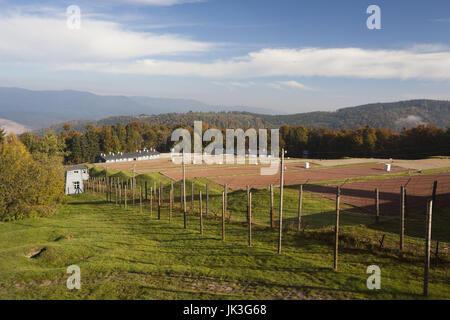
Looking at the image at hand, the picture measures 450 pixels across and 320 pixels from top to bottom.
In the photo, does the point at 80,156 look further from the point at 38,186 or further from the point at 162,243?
the point at 162,243

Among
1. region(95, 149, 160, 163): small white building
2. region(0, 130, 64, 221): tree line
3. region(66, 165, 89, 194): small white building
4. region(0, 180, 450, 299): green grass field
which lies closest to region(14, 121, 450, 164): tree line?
region(95, 149, 160, 163): small white building

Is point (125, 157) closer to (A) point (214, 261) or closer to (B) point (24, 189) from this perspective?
(B) point (24, 189)

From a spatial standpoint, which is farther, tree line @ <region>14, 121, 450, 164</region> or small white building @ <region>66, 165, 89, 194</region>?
tree line @ <region>14, 121, 450, 164</region>

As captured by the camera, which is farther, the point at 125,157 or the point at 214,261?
the point at 125,157

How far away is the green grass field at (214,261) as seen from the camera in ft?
35.8

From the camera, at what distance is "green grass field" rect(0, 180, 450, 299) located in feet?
35.8

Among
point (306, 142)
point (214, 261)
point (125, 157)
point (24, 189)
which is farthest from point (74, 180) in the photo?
point (306, 142)

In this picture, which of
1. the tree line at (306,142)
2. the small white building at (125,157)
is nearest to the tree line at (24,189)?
the tree line at (306,142)

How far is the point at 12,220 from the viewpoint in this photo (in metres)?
26.2

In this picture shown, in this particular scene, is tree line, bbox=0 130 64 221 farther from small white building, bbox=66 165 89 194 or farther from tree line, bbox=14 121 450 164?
tree line, bbox=14 121 450 164

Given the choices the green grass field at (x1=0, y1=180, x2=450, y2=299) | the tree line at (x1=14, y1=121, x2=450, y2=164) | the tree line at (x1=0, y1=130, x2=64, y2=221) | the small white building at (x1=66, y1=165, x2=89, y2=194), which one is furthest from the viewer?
the tree line at (x1=14, y1=121, x2=450, y2=164)

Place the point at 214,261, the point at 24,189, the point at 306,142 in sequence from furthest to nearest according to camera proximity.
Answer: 1. the point at 306,142
2. the point at 24,189
3. the point at 214,261

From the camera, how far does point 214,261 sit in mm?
14328

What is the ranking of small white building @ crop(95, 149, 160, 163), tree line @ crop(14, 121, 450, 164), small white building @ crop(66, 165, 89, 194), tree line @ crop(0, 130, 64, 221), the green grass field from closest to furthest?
1. the green grass field
2. tree line @ crop(0, 130, 64, 221)
3. small white building @ crop(66, 165, 89, 194)
4. tree line @ crop(14, 121, 450, 164)
5. small white building @ crop(95, 149, 160, 163)
